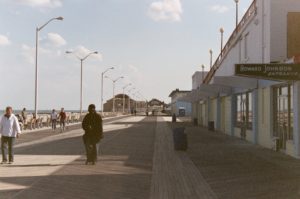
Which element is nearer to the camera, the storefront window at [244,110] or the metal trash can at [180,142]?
the metal trash can at [180,142]

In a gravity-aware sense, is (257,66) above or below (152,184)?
above

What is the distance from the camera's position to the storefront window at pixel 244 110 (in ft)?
86.7

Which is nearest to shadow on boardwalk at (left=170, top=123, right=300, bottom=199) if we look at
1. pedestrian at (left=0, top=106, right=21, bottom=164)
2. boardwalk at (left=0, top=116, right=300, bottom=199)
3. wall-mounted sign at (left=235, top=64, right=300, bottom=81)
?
boardwalk at (left=0, top=116, right=300, bottom=199)

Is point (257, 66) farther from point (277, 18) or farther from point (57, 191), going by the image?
point (57, 191)

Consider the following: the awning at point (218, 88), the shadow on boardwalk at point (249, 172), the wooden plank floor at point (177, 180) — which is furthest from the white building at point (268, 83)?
the wooden plank floor at point (177, 180)

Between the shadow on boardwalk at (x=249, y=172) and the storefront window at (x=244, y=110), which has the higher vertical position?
the storefront window at (x=244, y=110)

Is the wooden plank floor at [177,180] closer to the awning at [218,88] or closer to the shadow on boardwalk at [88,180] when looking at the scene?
the shadow on boardwalk at [88,180]

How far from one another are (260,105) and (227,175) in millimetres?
11102

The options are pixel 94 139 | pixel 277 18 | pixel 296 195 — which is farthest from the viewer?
pixel 277 18

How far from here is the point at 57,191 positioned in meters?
10.2

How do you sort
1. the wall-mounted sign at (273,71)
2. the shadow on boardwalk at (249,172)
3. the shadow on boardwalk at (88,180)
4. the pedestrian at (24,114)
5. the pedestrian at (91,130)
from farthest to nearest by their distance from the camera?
the pedestrian at (24,114) < the wall-mounted sign at (273,71) < the pedestrian at (91,130) < the shadow on boardwalk at (249,172) < the shadow on boardwalk at (88,180)

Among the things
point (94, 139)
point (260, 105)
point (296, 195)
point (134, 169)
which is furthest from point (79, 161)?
point (260, 105)

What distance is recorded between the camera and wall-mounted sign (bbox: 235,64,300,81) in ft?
51.8

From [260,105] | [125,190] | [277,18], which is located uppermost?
[277,18]
